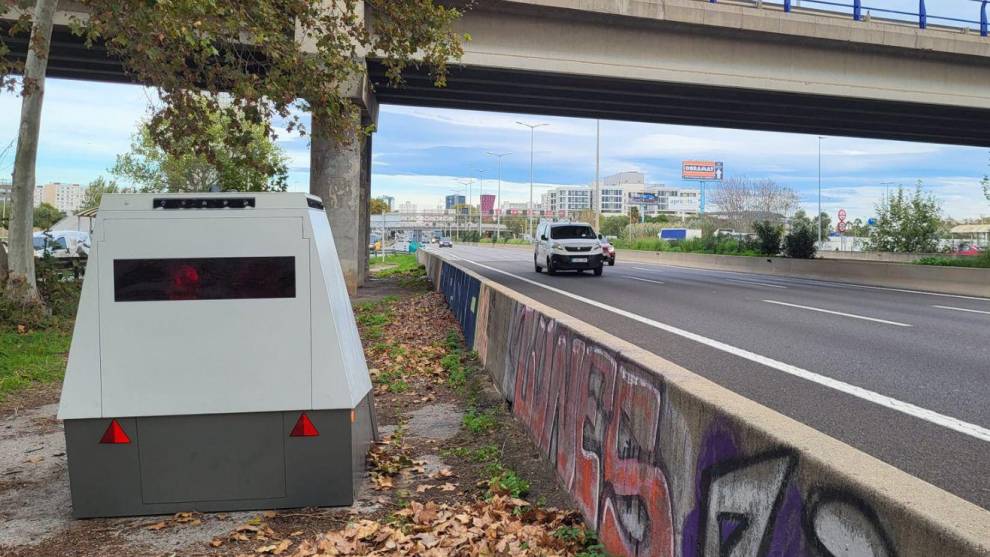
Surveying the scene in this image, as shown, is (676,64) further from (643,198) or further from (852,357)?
(643,198)

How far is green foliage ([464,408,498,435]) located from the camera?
24.3 feet

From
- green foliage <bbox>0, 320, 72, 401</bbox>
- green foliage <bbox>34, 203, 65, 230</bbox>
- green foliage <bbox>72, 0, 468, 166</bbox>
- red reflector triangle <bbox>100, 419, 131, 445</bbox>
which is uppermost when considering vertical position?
green foliage <bbox>72, 0, 468, 166</bbox>

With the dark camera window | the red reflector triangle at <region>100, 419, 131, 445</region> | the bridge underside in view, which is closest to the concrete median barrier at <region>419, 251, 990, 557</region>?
the dark camera window

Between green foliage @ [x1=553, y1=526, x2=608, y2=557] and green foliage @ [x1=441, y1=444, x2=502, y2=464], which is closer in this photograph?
green foliage @ [x1=553, y1=526, x2=608, y2=557]

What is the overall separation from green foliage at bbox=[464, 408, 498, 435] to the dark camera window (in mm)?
A: 2757

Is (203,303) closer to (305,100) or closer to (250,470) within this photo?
(250,470)

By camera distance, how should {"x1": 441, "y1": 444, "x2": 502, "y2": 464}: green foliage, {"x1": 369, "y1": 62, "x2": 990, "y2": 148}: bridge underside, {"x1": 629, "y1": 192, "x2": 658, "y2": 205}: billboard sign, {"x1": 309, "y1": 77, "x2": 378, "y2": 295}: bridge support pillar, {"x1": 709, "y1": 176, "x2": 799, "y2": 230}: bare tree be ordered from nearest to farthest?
{"x1": 441, "y1": 444, "x2": 502, "y2": 464}: green foliage, {"x1": 309, "y1": 77, "x2": 378, "y2": 295}: bridge support pillar, {"x1": 369, "y1": 62, "x2": 990, "y2": 148}: bridge underside, {"x1": 709, "y1": 176, "x2": 799, "y2": 230}: bare tree, {"x1": 629, "y1": 192, "x2": 658, "y2": 205}: billboard sign

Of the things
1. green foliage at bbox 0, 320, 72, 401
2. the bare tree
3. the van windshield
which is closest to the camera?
green foliage at bbox 0, 320, 72, 401

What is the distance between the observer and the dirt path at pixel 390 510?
466 centimetres

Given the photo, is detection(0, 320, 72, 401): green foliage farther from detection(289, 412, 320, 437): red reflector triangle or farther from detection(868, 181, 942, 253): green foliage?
detection(868, 181, 942, 253): green foliage

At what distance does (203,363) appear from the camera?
5.15m

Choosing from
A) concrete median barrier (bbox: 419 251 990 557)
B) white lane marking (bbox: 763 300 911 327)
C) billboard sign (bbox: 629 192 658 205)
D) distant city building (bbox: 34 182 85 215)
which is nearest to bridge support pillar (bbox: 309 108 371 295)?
white lane marking (bbox: 763 300 911 327)

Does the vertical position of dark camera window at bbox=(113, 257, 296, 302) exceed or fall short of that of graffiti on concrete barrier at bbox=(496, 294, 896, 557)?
it exceeds it

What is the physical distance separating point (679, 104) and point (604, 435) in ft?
81.0
